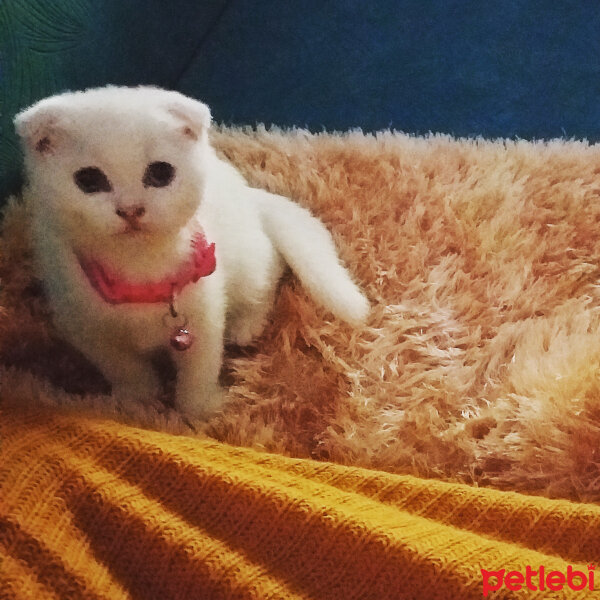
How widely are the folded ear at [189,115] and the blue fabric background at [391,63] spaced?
49 centimetres

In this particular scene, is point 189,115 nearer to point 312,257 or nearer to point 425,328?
point 312,257

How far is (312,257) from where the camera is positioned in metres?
1.00

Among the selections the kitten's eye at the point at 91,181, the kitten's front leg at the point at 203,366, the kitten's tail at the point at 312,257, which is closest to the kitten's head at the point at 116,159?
the kitten's eye at the point at 91,181

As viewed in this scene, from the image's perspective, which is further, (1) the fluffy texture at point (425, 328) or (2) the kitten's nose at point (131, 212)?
(1) the fluffy texture at point (425, 328)

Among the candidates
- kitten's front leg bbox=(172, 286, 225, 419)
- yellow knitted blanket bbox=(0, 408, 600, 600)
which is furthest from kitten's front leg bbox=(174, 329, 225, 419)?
yellow knitted blanket bbox=(0, 408, 600, 600)

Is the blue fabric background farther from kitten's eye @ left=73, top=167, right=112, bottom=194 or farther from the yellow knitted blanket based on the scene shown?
the yellow knitted blanket

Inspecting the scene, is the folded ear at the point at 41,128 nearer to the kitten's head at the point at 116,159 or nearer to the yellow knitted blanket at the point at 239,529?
the kitten's head at the point at 116,159

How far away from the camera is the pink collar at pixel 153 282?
2.62 feet

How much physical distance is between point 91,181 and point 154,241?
3.6 inches

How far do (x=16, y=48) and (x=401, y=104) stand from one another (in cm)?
65

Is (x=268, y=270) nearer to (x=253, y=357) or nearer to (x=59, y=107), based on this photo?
(x=253, y=357)

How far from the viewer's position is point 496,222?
1093 millimetres

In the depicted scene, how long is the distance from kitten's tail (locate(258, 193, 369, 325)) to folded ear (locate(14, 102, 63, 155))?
1.20 feet

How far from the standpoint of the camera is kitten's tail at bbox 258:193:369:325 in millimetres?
971
